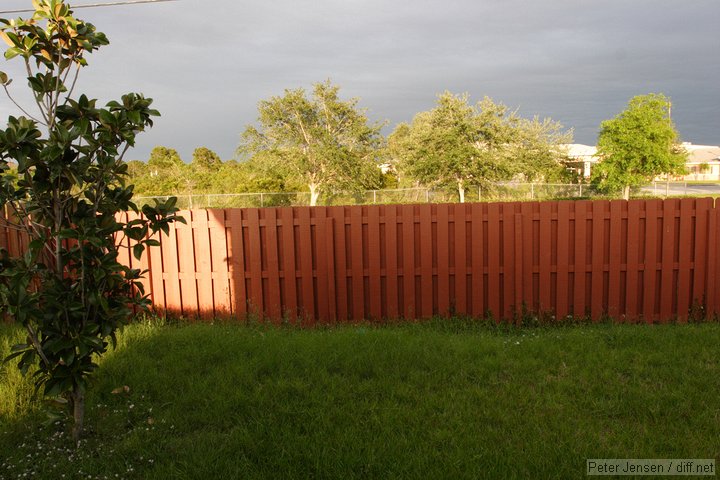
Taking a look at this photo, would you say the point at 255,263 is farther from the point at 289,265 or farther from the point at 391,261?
the point at 391,261

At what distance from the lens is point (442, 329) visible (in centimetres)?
605

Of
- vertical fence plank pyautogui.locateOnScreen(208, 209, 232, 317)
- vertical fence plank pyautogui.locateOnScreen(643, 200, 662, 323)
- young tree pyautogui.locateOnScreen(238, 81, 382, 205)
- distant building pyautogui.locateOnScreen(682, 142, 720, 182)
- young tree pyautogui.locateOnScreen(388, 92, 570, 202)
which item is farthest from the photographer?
distant building pyautogui.locateOnScreen(682, 142, 720, 182)

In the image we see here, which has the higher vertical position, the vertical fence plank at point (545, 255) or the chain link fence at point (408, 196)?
the chain link fence at point (408, 196)

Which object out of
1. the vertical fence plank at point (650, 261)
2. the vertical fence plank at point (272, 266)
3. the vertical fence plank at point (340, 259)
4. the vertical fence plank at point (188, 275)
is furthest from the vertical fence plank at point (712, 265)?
the vertical fence plank at point (188, 275)

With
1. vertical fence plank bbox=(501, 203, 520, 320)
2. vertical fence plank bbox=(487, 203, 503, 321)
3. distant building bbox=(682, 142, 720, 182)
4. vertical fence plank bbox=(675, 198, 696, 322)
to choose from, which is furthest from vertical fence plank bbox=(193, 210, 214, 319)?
distant building bbox=(682, 142, 720, 182)

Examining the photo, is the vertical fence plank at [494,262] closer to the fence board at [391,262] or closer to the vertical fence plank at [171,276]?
the fence board at [391,262]

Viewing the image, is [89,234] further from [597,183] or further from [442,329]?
[597,183]

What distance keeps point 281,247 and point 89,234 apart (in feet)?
11.9

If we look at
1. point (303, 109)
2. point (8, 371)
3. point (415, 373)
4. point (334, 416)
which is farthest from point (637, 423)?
point (303, 109)

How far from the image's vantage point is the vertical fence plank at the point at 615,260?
6.42 meters

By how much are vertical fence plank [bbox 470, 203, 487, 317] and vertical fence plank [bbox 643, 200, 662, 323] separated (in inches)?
79.2

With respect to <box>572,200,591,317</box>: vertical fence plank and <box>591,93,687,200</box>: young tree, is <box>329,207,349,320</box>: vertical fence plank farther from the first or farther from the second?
<box>591,93,687,200</box>: young tree

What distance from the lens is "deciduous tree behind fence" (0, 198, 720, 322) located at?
21.1ft

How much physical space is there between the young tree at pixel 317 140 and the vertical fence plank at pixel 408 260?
997 inches
